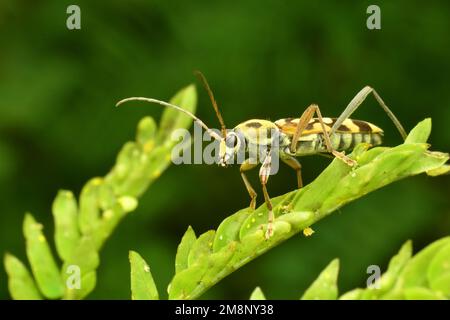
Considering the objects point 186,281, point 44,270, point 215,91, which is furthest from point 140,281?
point 215,91

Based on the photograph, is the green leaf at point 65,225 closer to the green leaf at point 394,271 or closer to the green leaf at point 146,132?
the green leaf at point 146,132

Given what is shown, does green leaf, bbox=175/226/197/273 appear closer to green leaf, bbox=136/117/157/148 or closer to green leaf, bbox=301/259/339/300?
green leaf, bbox=301/259/339/300

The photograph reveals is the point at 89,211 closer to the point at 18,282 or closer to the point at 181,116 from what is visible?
the point at 18,282

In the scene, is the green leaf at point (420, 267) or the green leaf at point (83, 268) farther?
the green leaf at point (83, 268)

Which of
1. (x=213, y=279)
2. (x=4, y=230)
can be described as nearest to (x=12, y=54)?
(x=4, y=230)

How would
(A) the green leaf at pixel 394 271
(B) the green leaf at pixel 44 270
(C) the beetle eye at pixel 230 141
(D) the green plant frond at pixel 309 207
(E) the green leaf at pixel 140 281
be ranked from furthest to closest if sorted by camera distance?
(C) the beetle eye at pixel 230 141, (B) the green leaf at pixel 44 270, (E) the green leaf at pixel 140 281, (D) the green plant frond at pixel 309 207, (A) the green leaf at pixel 394 271

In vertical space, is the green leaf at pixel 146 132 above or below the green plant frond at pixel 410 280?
above

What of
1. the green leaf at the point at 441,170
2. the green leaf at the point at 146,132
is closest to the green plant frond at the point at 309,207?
the green leaf at the point at 441,170
